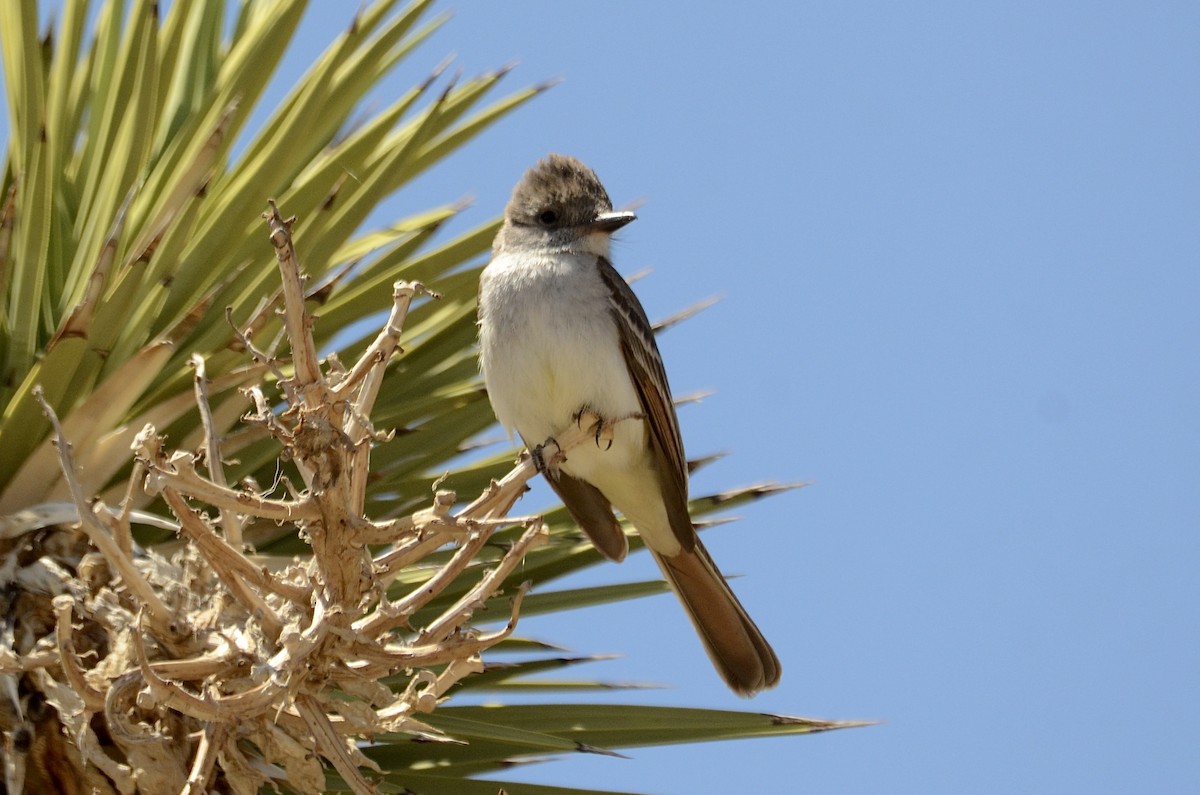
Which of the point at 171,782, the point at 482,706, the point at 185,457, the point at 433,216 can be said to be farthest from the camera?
the point at 433,216

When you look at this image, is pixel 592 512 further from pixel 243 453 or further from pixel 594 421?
pixel 243 453

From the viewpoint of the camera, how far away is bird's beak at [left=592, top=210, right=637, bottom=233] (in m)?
5.09

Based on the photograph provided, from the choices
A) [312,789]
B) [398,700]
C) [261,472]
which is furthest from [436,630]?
[261,472]

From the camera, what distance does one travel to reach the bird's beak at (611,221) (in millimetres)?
5094

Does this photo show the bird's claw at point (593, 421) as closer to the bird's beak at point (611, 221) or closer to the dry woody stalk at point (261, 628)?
the bird's beak at point (611, 221)

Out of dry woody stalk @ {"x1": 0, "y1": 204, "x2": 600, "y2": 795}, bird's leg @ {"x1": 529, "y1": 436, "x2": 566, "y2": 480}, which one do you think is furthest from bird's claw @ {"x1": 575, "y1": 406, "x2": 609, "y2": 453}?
dry woody stalk @ {"x1": 0, "y1": 204, "x2": 600, "y2": 795}

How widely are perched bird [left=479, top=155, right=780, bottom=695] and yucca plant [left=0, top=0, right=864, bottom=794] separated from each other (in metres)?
0.19

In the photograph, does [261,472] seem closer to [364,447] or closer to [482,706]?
[482,706]

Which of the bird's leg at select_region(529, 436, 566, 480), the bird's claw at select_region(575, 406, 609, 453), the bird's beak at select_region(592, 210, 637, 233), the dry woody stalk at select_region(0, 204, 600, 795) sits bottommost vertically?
the dry woody stalk at select_region(0, 204, 600, 795)

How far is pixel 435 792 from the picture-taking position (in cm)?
426

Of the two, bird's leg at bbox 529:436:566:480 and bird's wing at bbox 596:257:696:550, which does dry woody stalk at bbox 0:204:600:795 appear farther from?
bird's wing at bbox 596:257:696:550

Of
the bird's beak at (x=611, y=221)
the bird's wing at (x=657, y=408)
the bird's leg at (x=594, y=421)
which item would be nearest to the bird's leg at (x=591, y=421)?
the bird's leg at (x=594, y=421)

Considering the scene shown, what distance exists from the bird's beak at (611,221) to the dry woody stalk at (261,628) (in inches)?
79.5

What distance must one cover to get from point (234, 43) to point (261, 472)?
180 centimetres
